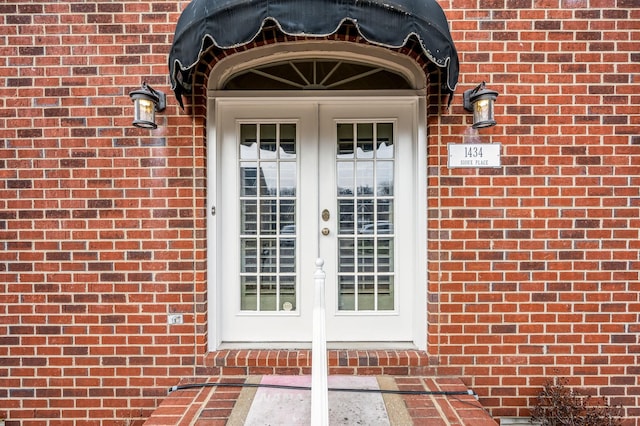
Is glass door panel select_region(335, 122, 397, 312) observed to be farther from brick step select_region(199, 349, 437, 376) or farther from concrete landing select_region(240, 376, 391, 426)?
concrete landing select_region(240, 376, 391, 426)

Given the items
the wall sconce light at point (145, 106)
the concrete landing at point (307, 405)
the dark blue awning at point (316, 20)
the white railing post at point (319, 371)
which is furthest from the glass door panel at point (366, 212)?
the wall sconce light at point (145, 106)

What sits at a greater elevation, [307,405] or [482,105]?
[482,105]

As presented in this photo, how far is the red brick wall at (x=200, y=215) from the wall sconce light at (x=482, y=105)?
0.51ft

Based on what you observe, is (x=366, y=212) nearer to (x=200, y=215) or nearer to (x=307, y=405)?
(x=200, y=215)

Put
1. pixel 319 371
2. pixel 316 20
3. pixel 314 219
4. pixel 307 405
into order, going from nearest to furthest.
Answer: pixel 319 371, pixel 316 20, pixel 307 405, pixel 314 219

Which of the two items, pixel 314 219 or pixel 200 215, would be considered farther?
pixel 314 219

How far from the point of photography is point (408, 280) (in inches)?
120

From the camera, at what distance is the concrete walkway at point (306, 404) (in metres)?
2.31

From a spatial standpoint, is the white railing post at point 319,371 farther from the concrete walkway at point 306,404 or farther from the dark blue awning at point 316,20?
the dark blue awning at point 316,20

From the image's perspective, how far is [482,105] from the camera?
103 inches

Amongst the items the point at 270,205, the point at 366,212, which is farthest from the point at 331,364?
the point at 270,205

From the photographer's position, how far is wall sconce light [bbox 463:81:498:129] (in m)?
2.60

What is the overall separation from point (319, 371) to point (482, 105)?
209cm

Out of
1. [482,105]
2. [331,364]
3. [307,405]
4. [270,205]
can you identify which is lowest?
[307,405]
